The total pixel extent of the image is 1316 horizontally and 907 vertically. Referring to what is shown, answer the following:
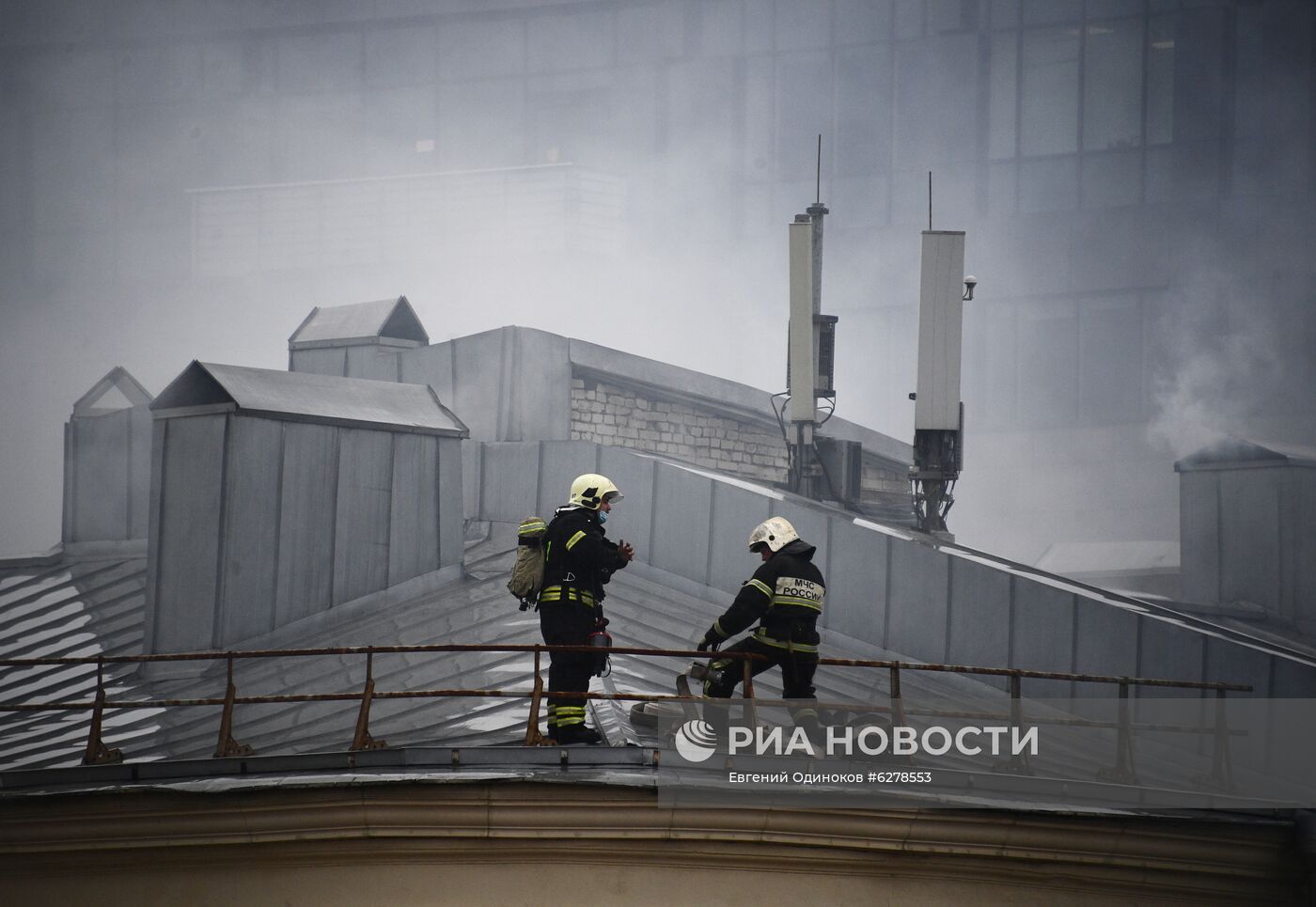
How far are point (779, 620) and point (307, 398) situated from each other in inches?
309

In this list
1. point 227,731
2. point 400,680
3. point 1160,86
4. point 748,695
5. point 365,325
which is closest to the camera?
point 748,695

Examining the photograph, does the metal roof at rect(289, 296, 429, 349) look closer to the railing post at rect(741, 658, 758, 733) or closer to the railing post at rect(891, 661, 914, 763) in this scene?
the railing post at rect(741, 658, 758, 733)

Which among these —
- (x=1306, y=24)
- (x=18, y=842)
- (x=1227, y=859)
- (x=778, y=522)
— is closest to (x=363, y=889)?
(x=18, y=842)

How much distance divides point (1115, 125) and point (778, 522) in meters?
43.8

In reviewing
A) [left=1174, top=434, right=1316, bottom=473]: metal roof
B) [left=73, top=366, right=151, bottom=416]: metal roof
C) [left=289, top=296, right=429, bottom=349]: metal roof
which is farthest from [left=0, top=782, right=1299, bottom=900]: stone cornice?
[left=73, top=366, right=151, bottom=416]: metal roof

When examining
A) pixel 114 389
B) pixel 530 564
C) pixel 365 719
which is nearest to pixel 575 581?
pixel 530 564

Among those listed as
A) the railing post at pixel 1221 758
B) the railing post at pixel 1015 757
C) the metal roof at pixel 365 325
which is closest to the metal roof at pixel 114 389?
the metal roof at pixel 365 325

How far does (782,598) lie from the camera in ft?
25.8

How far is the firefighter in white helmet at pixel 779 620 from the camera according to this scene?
25.5 feet

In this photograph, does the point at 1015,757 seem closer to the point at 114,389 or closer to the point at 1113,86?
the point at 114,389

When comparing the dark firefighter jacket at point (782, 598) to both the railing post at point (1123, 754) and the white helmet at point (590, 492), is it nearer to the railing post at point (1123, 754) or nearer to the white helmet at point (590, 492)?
the white helmet at point (590, 492)

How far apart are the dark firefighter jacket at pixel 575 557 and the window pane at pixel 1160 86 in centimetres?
4421

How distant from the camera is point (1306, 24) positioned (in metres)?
46.5

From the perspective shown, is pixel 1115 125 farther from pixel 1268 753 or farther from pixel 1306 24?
pixel 1268 753
